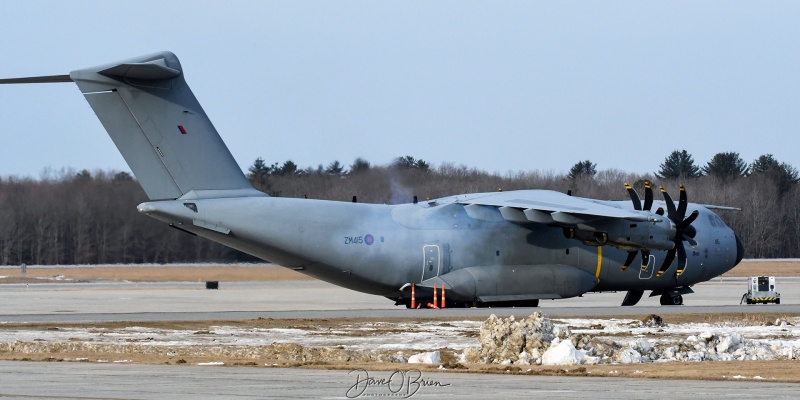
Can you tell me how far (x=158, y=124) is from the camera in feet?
113

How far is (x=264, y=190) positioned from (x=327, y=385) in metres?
48.5

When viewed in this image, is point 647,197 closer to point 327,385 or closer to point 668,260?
point 668,260

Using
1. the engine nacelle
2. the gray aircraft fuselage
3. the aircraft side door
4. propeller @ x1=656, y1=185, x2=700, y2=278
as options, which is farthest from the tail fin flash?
propeller @ x1=656, y1=185, x2=700, y2=278

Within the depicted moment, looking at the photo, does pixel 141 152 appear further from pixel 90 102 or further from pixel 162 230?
pixel 162 230

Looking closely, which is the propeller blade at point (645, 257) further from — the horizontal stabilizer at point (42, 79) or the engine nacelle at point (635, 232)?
the horizontal stabilizer at point (42, 79)

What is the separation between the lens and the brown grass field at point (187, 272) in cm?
6144

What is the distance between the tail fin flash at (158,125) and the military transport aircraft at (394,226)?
0.09ft

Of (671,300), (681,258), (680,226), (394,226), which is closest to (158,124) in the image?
(394,226)

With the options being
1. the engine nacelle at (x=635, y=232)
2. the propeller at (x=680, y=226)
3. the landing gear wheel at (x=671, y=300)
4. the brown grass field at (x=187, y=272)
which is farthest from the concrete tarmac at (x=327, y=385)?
the brown grass field at (x=187, y=272)

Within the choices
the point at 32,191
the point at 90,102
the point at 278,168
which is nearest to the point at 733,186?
the point at 278,168

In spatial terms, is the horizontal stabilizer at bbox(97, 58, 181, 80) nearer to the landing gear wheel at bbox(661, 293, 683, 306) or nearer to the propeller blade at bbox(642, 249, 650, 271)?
the propeller blade at bbox(642, 249, 650, 271)

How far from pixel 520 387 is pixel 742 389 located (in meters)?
2.78

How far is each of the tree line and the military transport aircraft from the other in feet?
38.7

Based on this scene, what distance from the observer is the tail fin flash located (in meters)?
33.8
